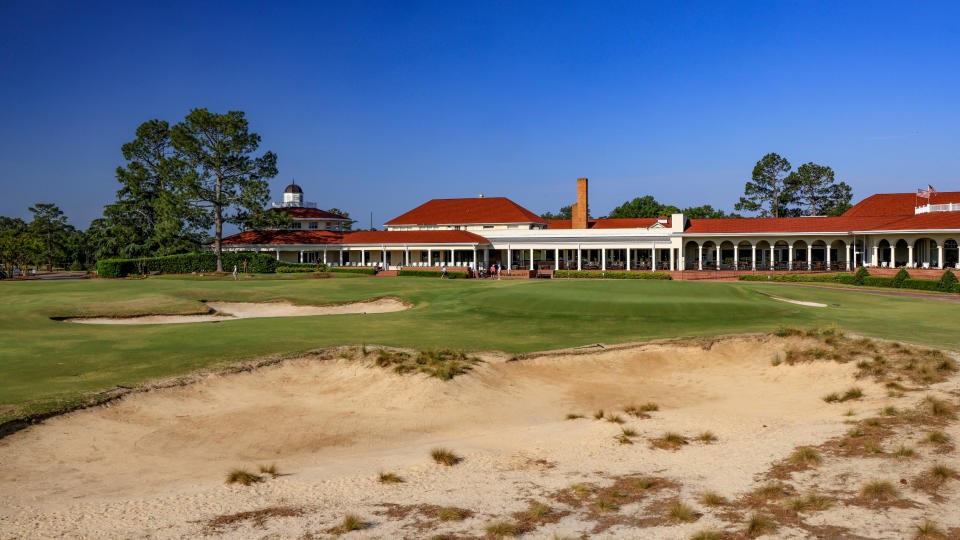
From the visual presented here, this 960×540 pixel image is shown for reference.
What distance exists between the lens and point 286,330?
18.8 m

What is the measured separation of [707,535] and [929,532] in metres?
1.96

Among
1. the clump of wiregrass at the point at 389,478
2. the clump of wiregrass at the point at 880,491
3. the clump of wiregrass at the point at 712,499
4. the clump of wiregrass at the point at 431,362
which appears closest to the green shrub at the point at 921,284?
the clump of wiregrass at the point at 431,362

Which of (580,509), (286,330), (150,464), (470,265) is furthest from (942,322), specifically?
(470,265)

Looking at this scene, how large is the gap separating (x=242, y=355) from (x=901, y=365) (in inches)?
580

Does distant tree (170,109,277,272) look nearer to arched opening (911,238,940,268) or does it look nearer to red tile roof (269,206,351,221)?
red tile roof (269,206,351,221)

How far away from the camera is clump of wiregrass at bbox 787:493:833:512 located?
21.2 feet

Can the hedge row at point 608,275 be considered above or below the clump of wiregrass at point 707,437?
above

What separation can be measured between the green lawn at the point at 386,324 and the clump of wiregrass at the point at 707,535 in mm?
9856

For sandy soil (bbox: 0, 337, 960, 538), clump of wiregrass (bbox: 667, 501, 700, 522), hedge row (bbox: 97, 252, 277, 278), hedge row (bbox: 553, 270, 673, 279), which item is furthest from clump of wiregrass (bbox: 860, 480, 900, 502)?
hedge row (bbox: 97, 252, 277, 278)

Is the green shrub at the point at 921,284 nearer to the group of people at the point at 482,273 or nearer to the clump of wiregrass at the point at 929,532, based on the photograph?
the group of people at the point at 482,273

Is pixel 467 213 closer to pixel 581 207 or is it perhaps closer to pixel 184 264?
pixel 581 207

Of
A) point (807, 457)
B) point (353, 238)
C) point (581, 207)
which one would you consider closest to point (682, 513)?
point (807, 457)

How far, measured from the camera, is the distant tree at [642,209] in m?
100

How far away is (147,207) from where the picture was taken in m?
71.8
